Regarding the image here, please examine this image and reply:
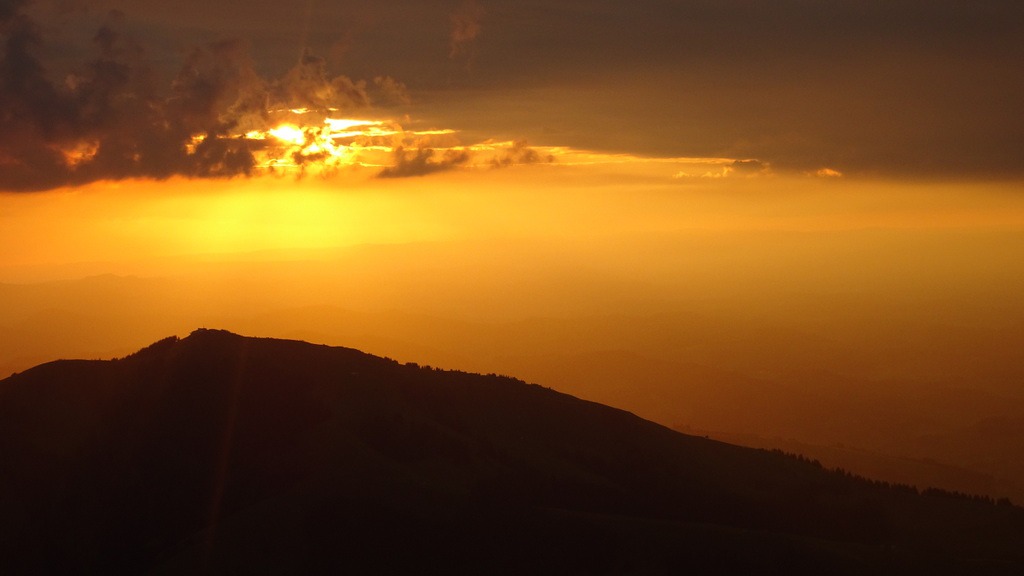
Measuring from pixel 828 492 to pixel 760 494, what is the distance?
23.2 ft

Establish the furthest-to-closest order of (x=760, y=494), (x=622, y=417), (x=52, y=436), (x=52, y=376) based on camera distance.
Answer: (x=622, y=417)
(x=760, y=494)
(x=52, y=376)
(x=52, y=436)

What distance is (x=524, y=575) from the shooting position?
2074 inches

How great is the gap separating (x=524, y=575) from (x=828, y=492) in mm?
35926

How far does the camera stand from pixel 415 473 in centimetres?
6138

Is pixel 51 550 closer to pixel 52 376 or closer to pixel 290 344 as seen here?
pixel 52 376

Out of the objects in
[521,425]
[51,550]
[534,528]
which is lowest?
[51,550]

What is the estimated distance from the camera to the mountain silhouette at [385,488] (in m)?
53.8

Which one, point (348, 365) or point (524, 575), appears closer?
point (524, 575)

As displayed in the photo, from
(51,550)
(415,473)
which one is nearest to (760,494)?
(415,473)

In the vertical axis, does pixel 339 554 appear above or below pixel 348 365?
below

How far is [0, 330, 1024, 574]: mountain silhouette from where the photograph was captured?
53750mm

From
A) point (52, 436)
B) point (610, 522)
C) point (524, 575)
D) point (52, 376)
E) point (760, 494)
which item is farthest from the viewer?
point (760, 494)

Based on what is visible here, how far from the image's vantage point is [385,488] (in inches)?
2306

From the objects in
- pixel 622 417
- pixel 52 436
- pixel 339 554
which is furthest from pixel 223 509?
pixel 622 417
